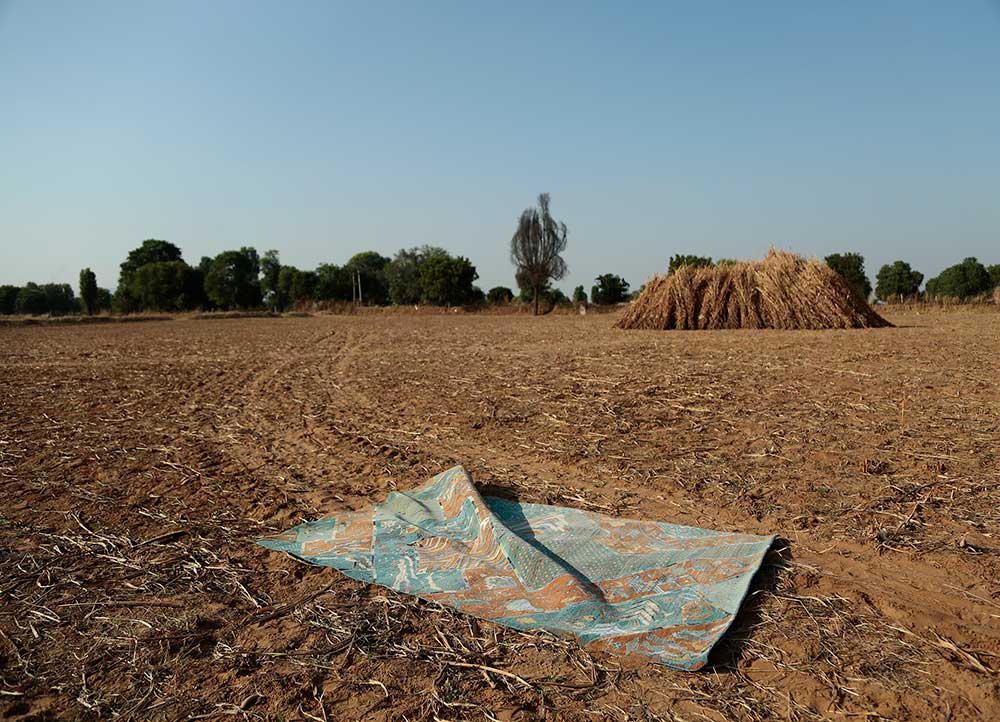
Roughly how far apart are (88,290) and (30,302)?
31.0 metres

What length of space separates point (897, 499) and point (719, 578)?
1551mm

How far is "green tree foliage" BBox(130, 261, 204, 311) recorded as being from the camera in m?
49.2

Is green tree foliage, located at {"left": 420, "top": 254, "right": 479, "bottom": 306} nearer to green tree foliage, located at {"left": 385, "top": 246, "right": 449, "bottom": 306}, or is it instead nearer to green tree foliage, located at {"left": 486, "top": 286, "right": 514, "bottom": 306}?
green tree foliage, located at {"left": 486, "top": 286, "right": 514, "bottom": 306}

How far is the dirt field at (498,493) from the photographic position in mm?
2088

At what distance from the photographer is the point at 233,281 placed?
2384 inches

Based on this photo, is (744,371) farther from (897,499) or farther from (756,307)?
(756,307)

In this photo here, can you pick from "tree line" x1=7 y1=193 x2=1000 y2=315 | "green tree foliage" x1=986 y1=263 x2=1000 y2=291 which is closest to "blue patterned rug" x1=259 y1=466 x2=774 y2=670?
"tree line" x1=7 y1=193 x2=1000 y2=315

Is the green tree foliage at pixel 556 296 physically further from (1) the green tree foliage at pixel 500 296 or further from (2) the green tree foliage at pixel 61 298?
(2) the green tree foliage at pixel 61 298

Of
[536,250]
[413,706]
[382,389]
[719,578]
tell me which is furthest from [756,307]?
[536,250]

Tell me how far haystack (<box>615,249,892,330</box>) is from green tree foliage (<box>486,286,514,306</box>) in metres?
28.9

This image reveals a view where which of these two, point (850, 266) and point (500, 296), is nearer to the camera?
point (850, 266)

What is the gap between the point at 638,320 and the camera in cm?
1897

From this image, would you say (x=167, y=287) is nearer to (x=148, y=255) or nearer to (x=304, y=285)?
(x=304, y=285)

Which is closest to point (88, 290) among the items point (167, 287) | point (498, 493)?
point (167, 287)
